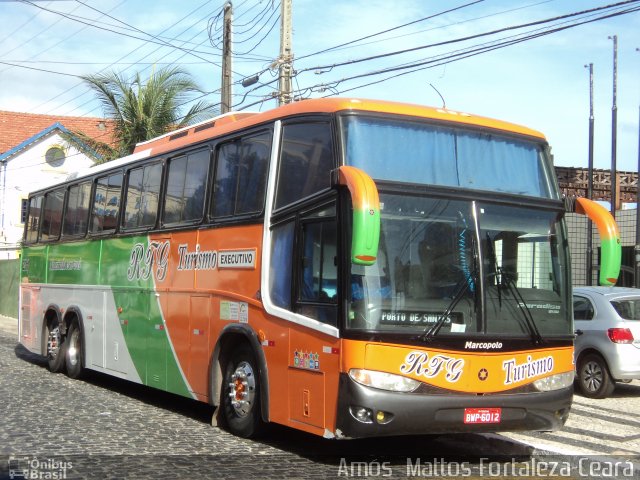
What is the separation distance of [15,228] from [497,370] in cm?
3926

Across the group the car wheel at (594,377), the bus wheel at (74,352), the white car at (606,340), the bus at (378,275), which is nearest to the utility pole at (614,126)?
the white car at (606,340)

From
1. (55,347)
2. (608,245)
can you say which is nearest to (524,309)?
(608,245)

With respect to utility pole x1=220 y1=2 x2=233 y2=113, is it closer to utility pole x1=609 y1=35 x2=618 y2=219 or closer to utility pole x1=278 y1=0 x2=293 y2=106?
utility pole x1=278 y1=0 x2=293 y2=106

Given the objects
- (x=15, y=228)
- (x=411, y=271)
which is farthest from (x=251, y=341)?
(x=15, y=228)

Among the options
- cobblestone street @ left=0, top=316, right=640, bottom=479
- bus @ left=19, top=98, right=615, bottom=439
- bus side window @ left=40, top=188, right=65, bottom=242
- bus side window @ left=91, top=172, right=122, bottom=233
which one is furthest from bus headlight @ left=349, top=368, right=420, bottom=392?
bus side window @ left=40, top=188, right=65, bottom=242

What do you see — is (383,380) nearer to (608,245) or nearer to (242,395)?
(242,395)

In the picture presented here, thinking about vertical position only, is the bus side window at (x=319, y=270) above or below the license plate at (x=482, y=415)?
above

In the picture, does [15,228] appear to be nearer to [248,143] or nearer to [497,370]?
[248,143]

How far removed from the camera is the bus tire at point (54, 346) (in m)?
14.9

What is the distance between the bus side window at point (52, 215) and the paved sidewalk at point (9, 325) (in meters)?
8.58

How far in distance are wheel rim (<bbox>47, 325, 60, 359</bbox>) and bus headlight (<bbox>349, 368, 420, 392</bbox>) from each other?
9.20 metres

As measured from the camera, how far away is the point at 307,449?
8.64 m

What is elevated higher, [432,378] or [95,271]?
[95,271]

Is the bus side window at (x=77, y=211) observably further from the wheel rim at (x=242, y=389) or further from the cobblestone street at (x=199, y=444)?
the wheel rim at (x=242, y=389)
